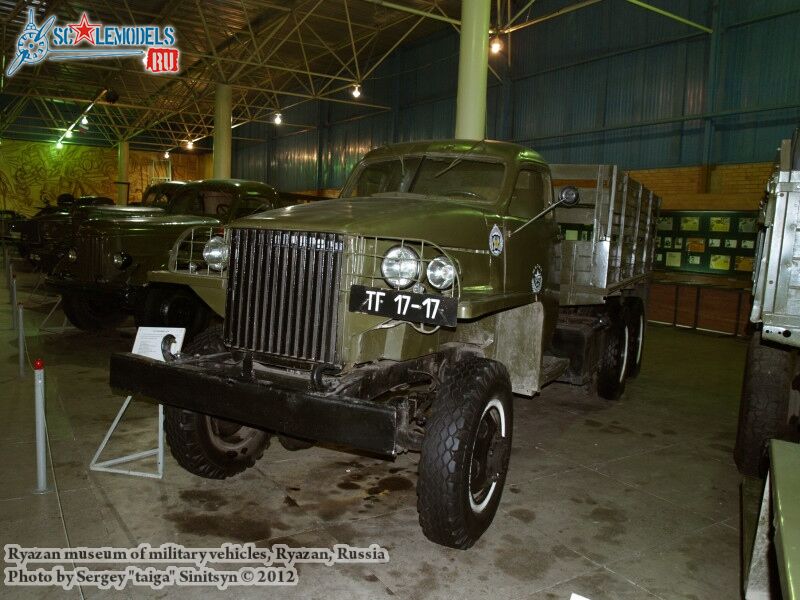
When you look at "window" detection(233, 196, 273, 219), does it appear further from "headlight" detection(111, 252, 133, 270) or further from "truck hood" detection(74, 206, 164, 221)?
"headlight" detection(111, 252, 133, 270)

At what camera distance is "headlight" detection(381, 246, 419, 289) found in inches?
129

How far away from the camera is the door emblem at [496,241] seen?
400 centimetres

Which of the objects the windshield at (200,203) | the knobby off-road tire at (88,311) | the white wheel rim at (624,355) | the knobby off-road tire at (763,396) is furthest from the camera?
the windshield at (200,203)

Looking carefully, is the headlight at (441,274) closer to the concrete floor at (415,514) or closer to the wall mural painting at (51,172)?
the concrete floor at (415,514)

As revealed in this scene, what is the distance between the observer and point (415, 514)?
3916 millimetres

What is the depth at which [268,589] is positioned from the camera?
3.05m

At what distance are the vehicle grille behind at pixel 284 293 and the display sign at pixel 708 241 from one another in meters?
10.4

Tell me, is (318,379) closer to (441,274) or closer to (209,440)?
(441,274)

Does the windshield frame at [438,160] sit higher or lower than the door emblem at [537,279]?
higher

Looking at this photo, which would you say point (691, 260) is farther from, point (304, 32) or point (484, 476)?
point (304, 32)

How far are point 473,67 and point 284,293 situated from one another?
7.21 m

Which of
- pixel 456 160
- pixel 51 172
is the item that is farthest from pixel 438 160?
pixel 51 172

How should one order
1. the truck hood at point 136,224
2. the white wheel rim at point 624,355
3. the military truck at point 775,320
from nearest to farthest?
1. the military truck at point 775,320
2. the white wheel rim at point 624,355
3. the truck hood at point 136,224
